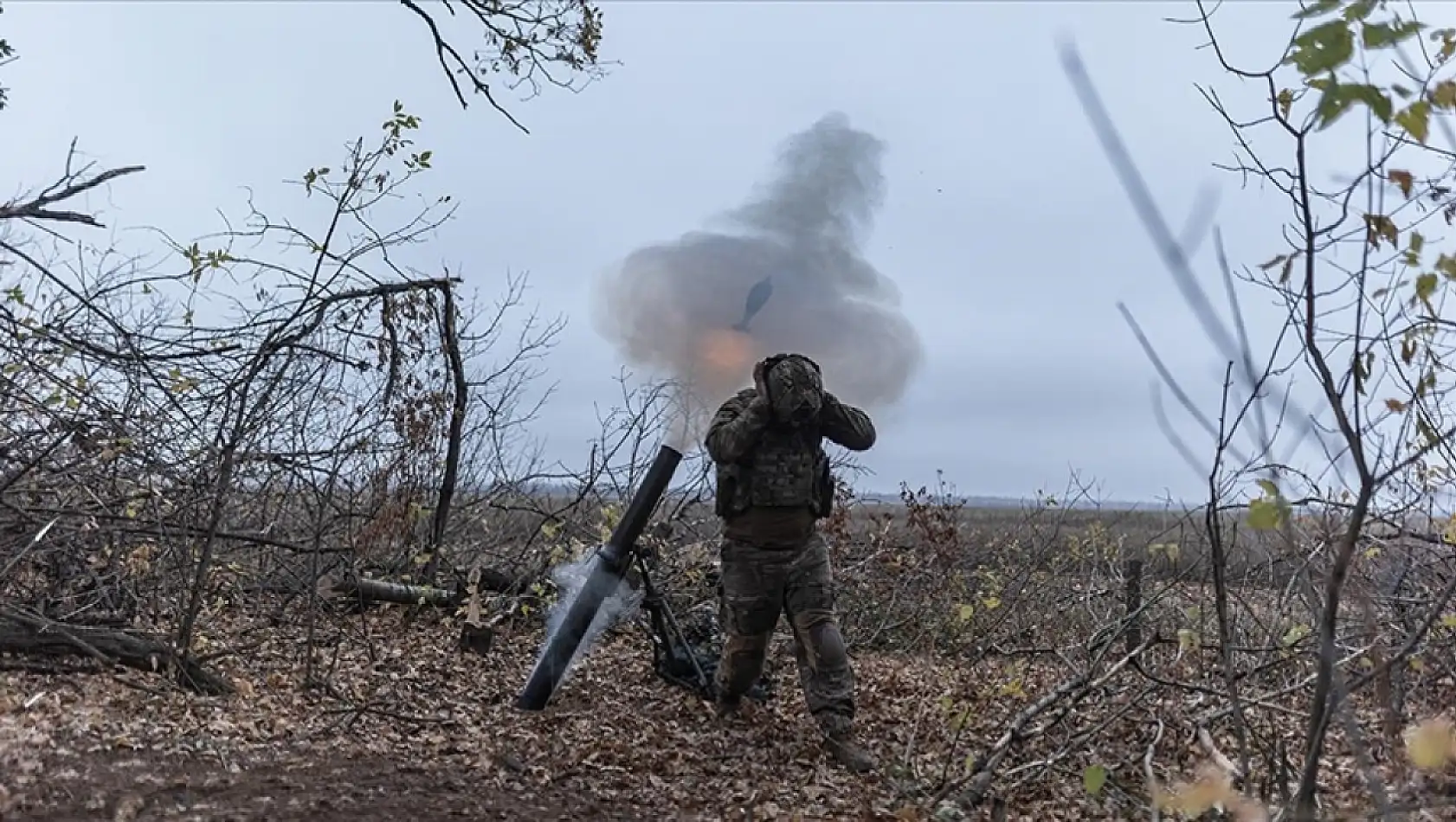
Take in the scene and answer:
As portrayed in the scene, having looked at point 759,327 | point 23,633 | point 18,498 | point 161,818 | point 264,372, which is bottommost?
point 161,818

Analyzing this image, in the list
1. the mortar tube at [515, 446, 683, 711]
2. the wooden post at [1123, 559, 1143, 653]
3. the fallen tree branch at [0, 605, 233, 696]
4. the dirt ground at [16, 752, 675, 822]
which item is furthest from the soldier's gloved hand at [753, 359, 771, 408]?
the fallen tree branch at [0, 605, 233, 696]

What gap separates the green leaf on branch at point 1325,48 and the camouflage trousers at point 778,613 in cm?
480

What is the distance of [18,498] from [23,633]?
1103mm

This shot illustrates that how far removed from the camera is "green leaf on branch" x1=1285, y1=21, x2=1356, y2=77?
70.2 inches

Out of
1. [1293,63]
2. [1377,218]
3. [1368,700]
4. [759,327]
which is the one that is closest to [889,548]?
[759,327]

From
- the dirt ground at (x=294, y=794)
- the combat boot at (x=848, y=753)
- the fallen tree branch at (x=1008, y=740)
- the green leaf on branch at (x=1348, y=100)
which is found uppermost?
the green leaf on branch at (x=1348, y=100)

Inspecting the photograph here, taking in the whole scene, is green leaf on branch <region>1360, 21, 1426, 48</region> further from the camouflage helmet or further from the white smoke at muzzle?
the white smoke at muzzle

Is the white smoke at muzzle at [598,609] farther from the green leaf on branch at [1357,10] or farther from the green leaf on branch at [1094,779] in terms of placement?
the green leaf on branch at [1357,10]

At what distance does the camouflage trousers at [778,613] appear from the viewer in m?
6.25

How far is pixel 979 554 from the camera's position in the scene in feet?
38.3

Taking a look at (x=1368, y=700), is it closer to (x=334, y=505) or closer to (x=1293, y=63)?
(x=1293, y=63)

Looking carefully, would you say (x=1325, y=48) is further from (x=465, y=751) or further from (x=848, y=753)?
(x=465, y=751)

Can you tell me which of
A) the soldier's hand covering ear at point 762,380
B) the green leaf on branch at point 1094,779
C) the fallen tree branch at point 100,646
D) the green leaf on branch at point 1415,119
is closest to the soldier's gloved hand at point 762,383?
the soldier's hand covering ear at point 762,380

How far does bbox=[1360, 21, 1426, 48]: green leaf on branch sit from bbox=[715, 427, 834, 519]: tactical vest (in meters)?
4.86
